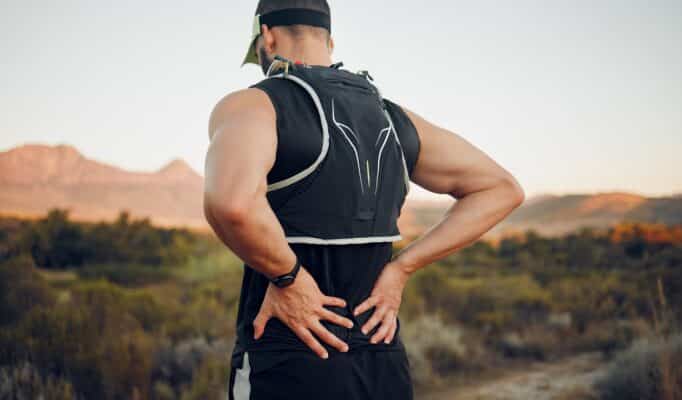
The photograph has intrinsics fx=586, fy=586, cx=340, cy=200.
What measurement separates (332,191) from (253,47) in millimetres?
814

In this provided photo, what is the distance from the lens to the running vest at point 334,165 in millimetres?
1746

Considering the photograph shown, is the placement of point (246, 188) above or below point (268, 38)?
below

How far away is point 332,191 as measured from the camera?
178 cm

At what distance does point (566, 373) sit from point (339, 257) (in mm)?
6426

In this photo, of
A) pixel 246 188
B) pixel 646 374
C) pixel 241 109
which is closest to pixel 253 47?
pixel 241 109

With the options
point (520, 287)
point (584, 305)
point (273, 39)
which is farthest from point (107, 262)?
point (273, 39)

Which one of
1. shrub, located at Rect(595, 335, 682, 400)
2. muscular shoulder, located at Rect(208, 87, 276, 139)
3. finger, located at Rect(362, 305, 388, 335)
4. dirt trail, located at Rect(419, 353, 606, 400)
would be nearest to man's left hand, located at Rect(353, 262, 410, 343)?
finger, located at Rect(362, 305, 388, 335)

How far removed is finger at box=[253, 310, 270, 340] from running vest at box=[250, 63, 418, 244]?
0.78 ft

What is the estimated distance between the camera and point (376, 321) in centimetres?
191

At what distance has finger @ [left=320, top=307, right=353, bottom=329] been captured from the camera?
176 cm

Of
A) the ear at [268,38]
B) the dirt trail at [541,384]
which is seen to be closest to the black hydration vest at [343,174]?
the ear at [268,38]

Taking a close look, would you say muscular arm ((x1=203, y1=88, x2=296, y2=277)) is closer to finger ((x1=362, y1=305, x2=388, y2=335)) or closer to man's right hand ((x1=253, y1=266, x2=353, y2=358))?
man's right hand ((x1=253, y1=266, x2=353, y2=358))

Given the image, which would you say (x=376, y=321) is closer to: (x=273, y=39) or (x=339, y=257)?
(x=339, y=257)

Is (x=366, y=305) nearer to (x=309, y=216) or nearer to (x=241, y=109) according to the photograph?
(x=309, y=216)
